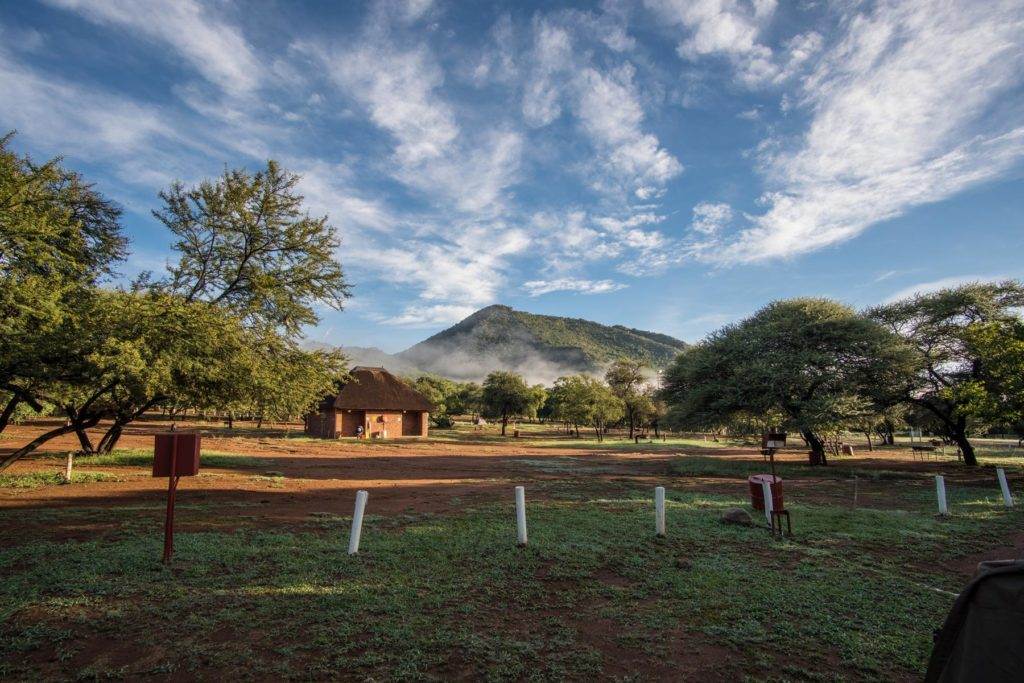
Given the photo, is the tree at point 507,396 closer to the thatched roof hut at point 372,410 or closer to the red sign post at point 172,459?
the thatched roof hut at point 372,410

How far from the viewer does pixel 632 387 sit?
2628 inches

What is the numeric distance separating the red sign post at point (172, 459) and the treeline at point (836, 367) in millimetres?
24655

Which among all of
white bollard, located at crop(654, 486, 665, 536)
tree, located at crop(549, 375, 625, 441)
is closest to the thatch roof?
tree, located at crop(549, 375, 625, 441)

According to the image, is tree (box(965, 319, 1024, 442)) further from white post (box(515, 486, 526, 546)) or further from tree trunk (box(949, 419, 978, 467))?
white post (box(515, 486, 526, 546))

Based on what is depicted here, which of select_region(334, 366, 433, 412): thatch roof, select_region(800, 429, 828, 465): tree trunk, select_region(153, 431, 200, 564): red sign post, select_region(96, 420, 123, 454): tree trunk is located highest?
select_region(334, 366, 433, 412): thatch roof

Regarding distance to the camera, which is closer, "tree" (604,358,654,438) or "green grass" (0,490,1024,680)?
"green grass" (0,490,1024,680)

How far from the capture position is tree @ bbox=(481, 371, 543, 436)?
2514 inches

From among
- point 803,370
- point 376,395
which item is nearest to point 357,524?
point 803,370

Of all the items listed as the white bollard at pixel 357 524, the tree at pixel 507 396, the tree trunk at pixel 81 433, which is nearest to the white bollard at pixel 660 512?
the white bollard at pixel 357 524

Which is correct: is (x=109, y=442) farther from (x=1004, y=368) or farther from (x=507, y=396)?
(x=507, y=396)

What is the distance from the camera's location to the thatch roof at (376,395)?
44000 millimetres

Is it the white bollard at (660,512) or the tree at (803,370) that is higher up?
the tree at (803,370)

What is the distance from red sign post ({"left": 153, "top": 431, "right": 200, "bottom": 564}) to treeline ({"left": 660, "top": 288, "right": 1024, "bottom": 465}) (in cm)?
2466

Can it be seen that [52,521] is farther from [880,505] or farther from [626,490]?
[880,505]
